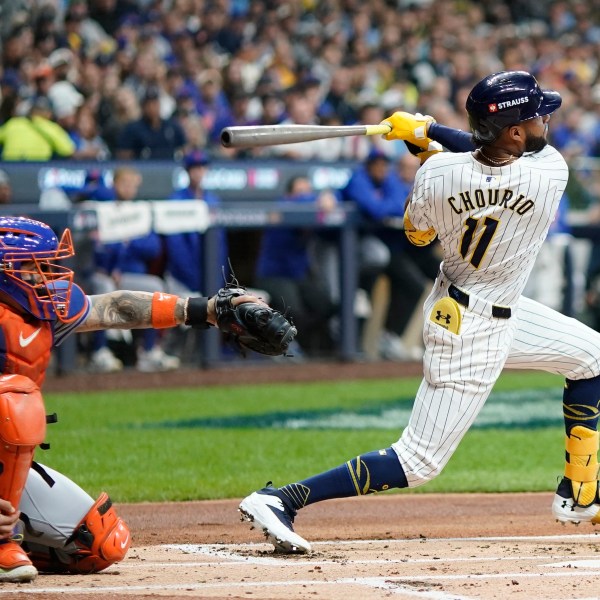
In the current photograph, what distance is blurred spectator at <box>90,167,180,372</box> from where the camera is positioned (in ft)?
37.1

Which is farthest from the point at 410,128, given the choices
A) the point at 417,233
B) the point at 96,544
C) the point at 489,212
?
the point at 96,544

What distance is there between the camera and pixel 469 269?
5000 mm

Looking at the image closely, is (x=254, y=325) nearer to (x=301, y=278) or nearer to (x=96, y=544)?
(x=96, y=544)

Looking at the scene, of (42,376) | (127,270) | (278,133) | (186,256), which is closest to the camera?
(42,376)

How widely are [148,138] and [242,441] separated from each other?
5.00 metres

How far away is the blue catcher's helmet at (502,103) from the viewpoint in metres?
4.86

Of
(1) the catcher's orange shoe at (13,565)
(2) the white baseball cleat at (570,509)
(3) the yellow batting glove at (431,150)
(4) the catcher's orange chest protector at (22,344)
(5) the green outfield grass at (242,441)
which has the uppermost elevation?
(3) the yellow batting glove at (431,150)

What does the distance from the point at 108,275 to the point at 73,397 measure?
1421mm

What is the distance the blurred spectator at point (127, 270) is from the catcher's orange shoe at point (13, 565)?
6874mm

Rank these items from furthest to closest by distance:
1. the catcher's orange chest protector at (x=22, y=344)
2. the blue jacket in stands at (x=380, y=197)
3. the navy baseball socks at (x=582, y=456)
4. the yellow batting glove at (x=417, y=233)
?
the blue jacket in stands at (x=380, y=197) → the navy baseball socks at (x=582, y=456) → the yellow batting glove at (x=417, y=233) → the catcher's orange chest protector at (x=22, y=344)

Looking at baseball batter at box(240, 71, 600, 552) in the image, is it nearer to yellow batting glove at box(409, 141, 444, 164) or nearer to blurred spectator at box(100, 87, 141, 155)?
yellow batting glove at box(409, 141, 444, 164)

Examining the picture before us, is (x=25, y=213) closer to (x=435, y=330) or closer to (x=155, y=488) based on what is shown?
(x=155, y=488)

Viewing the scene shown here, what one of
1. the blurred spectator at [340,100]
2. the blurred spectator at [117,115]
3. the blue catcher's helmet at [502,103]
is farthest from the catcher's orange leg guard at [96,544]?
Result: the blurred spectator at [340,100]

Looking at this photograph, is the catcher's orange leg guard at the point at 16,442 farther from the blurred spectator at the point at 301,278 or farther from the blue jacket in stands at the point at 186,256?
the blurred spectator at the point at 301,278
